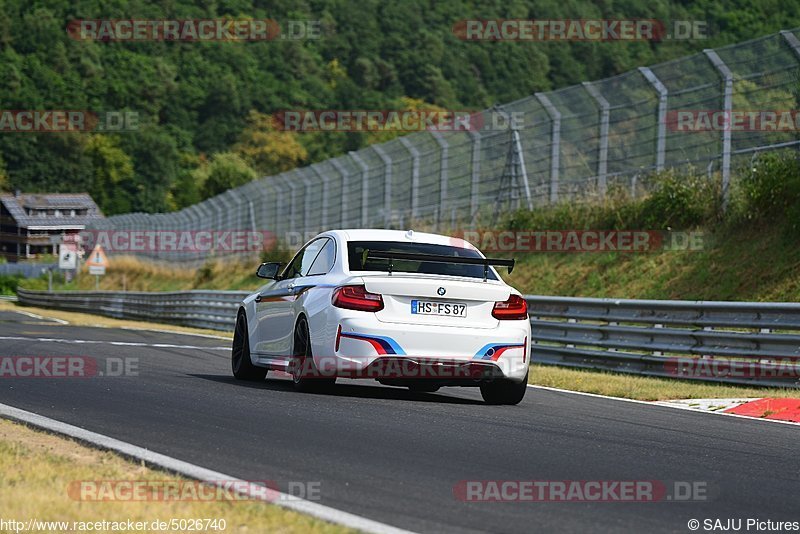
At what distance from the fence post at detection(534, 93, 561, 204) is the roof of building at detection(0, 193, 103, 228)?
5053 inches

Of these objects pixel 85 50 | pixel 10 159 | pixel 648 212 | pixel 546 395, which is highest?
pixel 85 50

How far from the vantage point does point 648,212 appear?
883 inches

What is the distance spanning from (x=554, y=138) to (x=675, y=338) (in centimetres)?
861

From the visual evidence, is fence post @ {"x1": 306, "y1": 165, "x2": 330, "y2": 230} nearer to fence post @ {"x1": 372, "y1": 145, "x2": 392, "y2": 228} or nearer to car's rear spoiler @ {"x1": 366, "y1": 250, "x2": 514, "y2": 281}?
fence post @ {"x1": 372, "y1": 145, "x2": 392, "y2": 228}

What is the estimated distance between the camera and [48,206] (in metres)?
154

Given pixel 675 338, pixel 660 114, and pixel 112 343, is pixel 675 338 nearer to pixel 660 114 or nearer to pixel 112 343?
pixel 660 114

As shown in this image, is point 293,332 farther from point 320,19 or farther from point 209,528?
point 320,19

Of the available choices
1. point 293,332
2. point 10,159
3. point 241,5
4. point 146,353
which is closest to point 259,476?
point 293,332

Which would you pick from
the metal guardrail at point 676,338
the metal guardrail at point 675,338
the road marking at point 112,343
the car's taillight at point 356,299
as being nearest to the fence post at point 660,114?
the metal guardrail at point 675,338

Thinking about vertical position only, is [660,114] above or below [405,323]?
above

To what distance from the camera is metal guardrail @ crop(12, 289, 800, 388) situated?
14.4m

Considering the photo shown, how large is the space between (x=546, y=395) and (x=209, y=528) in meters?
7.95

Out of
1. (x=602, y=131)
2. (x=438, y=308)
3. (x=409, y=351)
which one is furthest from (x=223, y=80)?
(x=409, y=351)

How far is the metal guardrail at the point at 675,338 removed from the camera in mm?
14391
